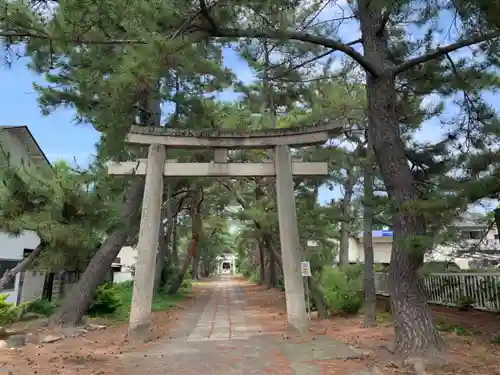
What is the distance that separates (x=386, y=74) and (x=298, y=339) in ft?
15.2

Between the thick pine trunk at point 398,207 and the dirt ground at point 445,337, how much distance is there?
0.32 meters

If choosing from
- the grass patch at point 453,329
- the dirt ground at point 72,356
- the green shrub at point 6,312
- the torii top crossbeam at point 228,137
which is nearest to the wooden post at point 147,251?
the torii top crossbeam at point 228,137

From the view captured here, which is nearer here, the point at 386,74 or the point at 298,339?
the point at 386,74

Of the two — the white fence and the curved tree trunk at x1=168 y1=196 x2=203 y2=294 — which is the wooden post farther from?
the curved tree trunk at x1=168 y1=196 x2=203 y2=294

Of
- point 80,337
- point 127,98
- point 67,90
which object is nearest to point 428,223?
point 127,98

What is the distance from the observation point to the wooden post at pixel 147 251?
7801mm

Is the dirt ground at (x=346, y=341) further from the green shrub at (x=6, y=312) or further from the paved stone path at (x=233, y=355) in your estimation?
the green shrub at (x=6, y=312)

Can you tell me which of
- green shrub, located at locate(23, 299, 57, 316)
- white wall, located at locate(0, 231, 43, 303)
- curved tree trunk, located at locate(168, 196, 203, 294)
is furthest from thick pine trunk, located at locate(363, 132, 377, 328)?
curved tree trunk, located at locate(168, 196, 203, 294)

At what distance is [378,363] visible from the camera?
5363 millimetres

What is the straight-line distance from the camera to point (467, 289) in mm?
9680

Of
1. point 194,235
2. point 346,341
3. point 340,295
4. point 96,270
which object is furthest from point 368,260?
point 194,235

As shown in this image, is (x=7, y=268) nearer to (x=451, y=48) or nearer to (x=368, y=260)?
(x=368, y=260)

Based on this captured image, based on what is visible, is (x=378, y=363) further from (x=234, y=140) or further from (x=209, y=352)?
(x=234, y=140)

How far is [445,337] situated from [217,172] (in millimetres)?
4960
